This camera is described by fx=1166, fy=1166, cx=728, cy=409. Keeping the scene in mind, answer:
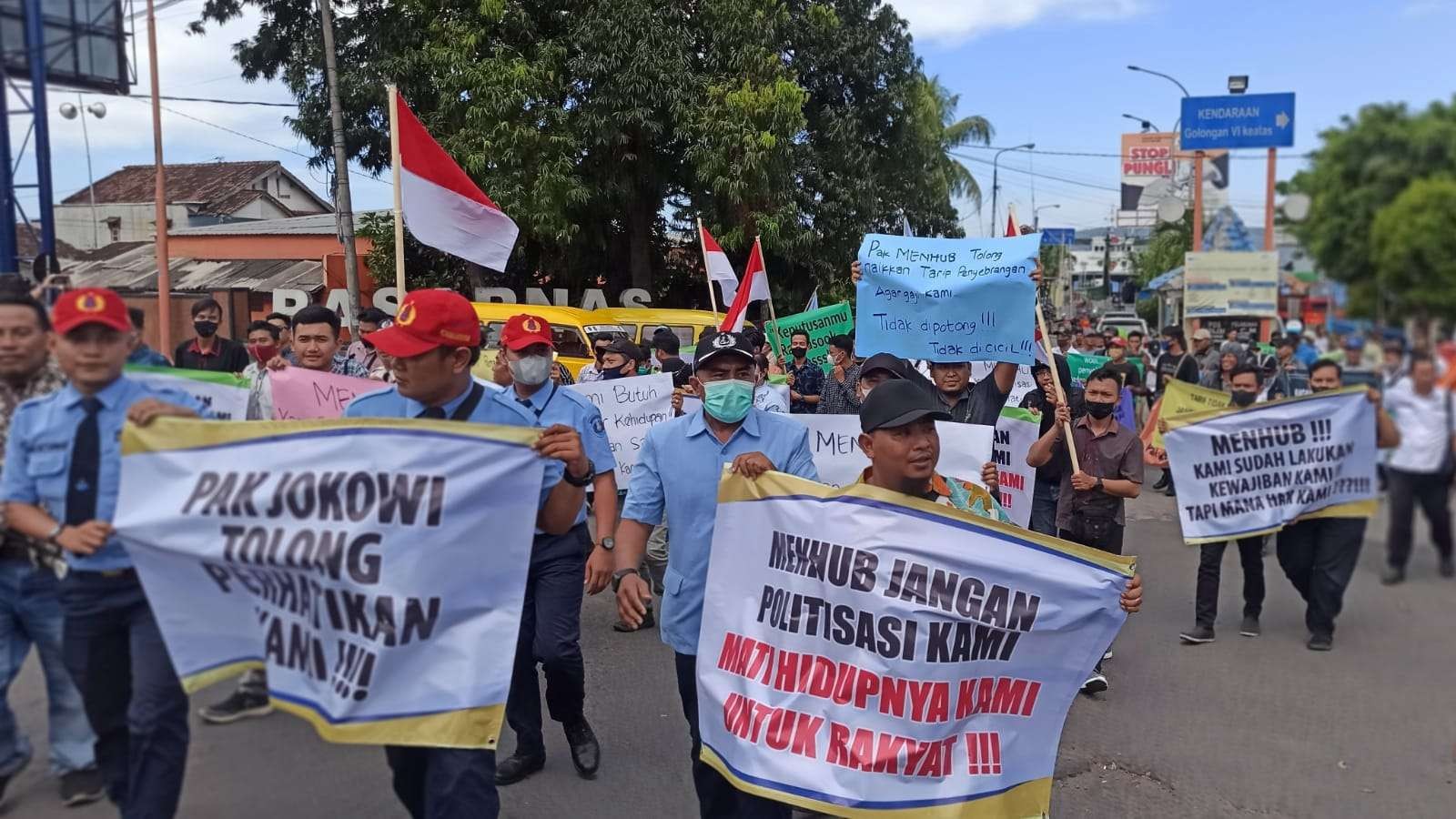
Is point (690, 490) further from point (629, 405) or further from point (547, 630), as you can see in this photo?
point (629, 405)

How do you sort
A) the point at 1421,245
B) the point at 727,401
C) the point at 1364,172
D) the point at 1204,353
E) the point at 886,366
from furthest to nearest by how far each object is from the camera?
the point at 1204,353, the point at 886,366, the point at 727,401, the point at 1364,172, the point at 1421,245

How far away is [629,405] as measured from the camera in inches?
360

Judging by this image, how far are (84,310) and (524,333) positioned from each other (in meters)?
2.45

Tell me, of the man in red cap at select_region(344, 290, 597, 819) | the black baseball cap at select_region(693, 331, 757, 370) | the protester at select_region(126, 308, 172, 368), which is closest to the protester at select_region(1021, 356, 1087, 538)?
the black baseball cap at select_region(693, 331, 757, 370)

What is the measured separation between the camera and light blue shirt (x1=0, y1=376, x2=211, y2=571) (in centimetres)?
318

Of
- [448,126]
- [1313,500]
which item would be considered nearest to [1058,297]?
[448,126]

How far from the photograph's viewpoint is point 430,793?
3252 mm

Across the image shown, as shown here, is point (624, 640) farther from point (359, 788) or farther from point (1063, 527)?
point (359, 788)

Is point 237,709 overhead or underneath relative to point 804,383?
underneath

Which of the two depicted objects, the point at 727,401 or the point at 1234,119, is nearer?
the point at 1234,119

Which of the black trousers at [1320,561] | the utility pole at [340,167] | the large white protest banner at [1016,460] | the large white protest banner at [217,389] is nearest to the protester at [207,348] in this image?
the large white protest banner at [217,389]

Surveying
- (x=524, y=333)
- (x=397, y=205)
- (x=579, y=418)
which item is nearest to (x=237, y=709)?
(x=579, y=418)

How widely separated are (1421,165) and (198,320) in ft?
22.2

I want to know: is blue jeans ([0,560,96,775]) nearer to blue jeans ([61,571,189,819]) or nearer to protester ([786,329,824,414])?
blue jeans ([61,571,189,819])
